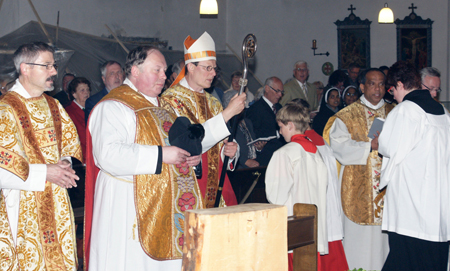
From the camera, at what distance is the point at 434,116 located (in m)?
4.20

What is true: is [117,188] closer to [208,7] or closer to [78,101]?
[78,101]

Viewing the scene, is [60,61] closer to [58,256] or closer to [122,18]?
[122,18]

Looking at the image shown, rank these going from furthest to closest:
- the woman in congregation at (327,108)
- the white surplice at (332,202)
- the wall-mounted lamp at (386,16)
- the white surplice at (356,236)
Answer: the wall-mounted lamp at (386,16) < the woman in congregation at (327,108) < the white surplice at (356,236) < the white surplice at (332,202)

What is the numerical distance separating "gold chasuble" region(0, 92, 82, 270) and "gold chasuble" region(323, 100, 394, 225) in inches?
115

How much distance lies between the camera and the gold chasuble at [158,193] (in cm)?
311

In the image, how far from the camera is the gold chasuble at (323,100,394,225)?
5227mm

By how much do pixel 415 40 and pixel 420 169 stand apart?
988 cm

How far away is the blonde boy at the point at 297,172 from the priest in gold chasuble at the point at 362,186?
1.05 m

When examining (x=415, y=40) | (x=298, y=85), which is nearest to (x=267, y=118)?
(x=298, y=85)

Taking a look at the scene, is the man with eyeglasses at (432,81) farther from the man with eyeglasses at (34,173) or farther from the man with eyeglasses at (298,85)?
the man with eyeglasses at (298,85)

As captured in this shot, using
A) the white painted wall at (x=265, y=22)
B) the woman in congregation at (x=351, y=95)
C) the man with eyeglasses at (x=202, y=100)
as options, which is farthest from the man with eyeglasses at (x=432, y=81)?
the white painted wall at (x=265, y=22)

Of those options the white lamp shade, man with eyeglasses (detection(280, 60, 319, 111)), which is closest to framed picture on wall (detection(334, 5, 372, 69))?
man with eyeglasses (detection(280, 60, 319, 111))

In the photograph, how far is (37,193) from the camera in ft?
10.6

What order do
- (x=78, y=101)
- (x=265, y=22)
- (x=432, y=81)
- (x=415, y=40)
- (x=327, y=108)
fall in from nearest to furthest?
(x=432, y=81) → (x=78, y=101) → (x=327, y=108) → (x=415, y=40) → (x=265, y=22)
